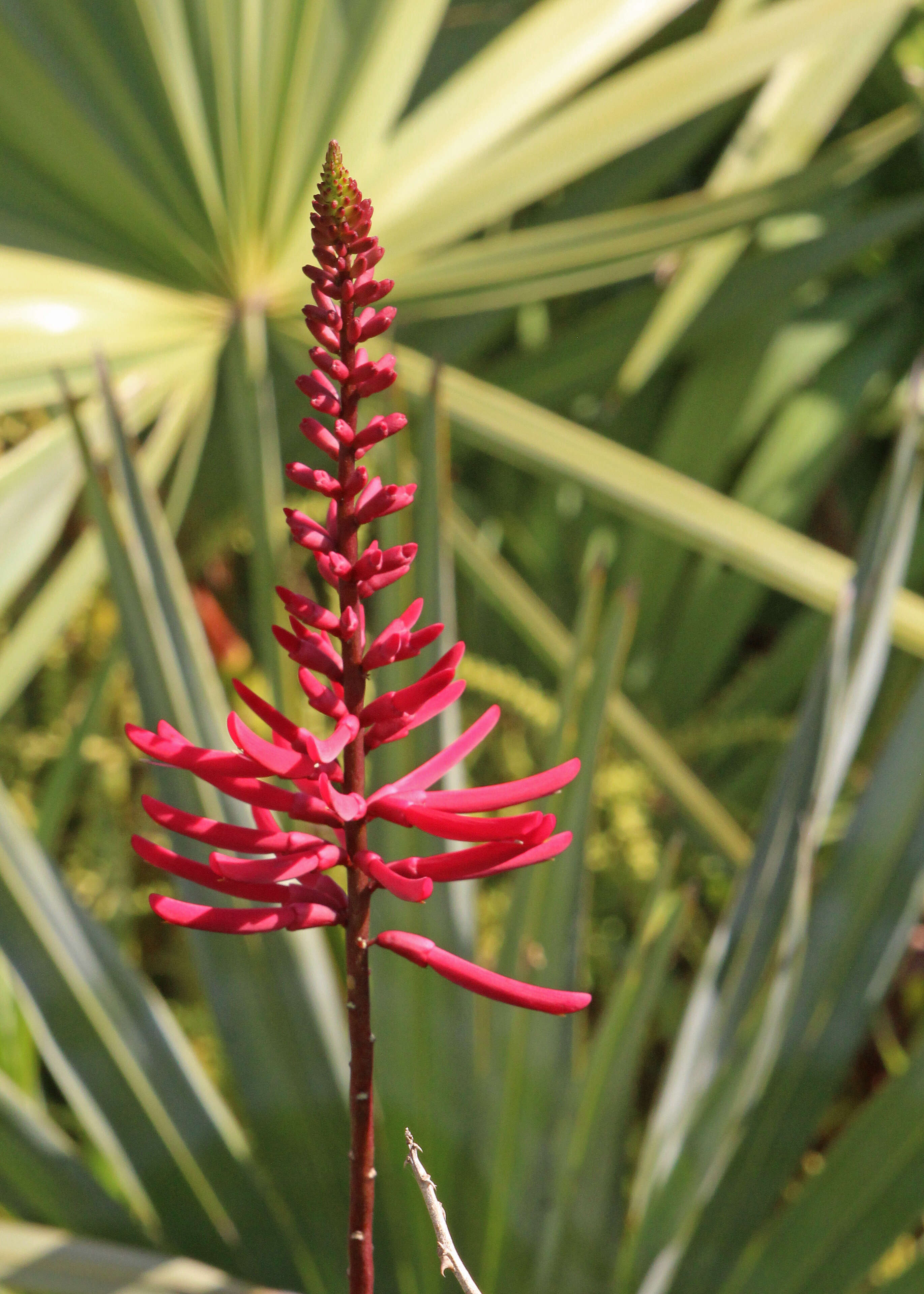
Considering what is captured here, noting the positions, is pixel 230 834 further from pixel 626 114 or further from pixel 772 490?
pixel 772 490

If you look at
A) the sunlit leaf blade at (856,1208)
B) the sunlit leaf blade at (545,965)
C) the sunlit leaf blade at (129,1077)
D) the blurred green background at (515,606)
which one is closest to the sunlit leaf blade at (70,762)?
the blurred green background at (515,606)

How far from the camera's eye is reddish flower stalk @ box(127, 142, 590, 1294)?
20 centimetres

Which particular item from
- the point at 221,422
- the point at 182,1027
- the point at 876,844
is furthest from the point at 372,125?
the point at 182,1027

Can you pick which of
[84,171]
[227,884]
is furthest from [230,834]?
[84,171]

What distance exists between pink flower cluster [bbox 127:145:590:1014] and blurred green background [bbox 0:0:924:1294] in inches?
11.4

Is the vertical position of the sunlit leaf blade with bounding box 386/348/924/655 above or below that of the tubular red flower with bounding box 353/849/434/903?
above

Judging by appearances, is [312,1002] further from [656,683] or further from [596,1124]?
[656,683]

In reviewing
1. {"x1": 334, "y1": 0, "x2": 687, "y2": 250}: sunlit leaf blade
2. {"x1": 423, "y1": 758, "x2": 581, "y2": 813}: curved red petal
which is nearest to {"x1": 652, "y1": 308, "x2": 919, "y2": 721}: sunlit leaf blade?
{"x1": 334, "y1": 0, "x2": 687, "y2": 250}: sunlit leaf blade

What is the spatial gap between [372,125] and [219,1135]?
671mm

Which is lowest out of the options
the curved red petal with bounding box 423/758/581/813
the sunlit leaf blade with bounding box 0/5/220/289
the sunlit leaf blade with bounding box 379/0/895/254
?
the curved red petal with bounding box 423/758/581/813

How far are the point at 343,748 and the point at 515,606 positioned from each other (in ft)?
2.12

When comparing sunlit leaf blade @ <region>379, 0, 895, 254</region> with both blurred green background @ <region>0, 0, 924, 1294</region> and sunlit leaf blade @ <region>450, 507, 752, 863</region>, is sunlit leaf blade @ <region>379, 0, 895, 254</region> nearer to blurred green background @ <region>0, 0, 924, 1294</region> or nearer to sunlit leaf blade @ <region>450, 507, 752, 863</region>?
blurred green background @ <region>0, 0, 924, 1294</region>

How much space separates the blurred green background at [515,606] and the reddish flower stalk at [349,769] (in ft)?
0.94

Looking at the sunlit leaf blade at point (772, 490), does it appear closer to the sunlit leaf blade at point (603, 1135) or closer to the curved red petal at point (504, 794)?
the sunlit leaf blade at point (603, 1135)
